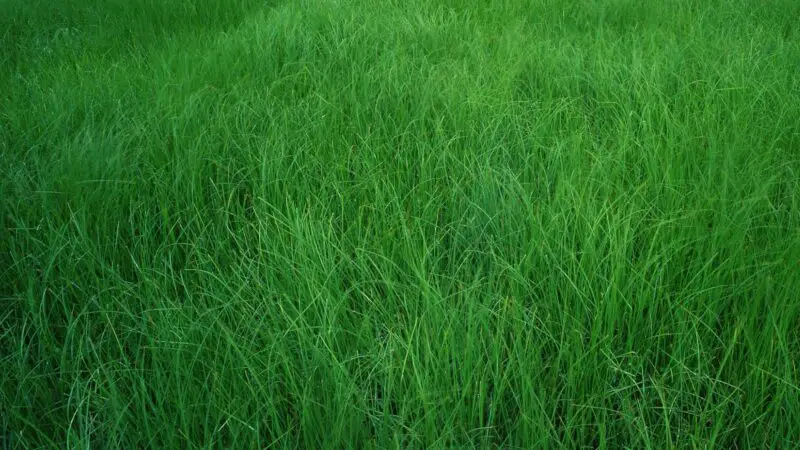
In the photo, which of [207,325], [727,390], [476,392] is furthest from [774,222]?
[207,325]

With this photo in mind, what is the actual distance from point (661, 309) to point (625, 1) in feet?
9.21

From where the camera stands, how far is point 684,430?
95 cm

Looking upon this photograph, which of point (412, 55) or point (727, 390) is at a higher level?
point (412, 55)

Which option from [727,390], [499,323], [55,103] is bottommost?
[727,390]

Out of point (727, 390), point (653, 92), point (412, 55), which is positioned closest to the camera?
point (727, 390)

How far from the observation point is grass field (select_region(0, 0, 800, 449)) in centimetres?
103

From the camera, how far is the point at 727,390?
42.4 inches

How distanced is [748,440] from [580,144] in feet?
3.43

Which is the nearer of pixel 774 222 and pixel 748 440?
pixel 748 440

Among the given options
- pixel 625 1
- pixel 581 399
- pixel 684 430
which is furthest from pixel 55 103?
pixel 625 1

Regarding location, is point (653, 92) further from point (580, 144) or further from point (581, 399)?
point (581, 399)

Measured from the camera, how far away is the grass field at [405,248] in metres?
1.03

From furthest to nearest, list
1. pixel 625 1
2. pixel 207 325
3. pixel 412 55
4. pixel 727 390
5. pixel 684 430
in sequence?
1. pixel 625 1
2. pixel 412 55
3. pixel 207 325
4. pixel 727 390
5. pixel 684 430

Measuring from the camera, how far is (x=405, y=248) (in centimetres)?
135
